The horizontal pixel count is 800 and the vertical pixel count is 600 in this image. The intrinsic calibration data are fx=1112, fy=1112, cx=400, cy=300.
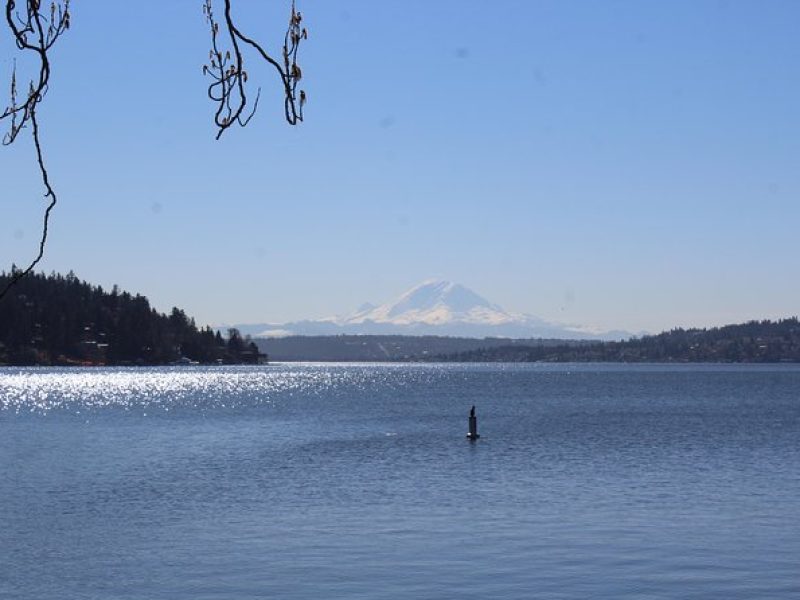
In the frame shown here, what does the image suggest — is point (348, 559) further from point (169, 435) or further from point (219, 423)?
point (219, 423)

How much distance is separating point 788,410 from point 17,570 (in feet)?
456

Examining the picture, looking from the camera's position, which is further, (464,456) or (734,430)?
(734,430)

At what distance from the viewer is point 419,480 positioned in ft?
210

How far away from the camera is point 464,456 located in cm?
8125

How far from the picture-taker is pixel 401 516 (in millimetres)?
48094

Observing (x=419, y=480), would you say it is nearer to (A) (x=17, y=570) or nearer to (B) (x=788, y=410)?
(A) (x=17, y=570)

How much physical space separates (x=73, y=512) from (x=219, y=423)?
79.2m

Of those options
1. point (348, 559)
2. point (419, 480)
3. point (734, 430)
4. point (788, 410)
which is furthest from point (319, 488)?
point (788, 410)

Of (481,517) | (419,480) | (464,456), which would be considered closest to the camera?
(481,517)

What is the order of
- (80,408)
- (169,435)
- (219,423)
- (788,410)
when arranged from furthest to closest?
(80,408) < (788,410) < (219,423) < (169,435)

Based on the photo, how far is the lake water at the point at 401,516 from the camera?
113 feet

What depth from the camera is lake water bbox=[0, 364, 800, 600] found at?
3441 cm

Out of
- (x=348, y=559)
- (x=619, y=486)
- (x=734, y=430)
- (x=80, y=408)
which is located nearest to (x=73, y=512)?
(x=348, y=559)

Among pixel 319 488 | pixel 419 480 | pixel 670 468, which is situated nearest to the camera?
pixel 319 488
